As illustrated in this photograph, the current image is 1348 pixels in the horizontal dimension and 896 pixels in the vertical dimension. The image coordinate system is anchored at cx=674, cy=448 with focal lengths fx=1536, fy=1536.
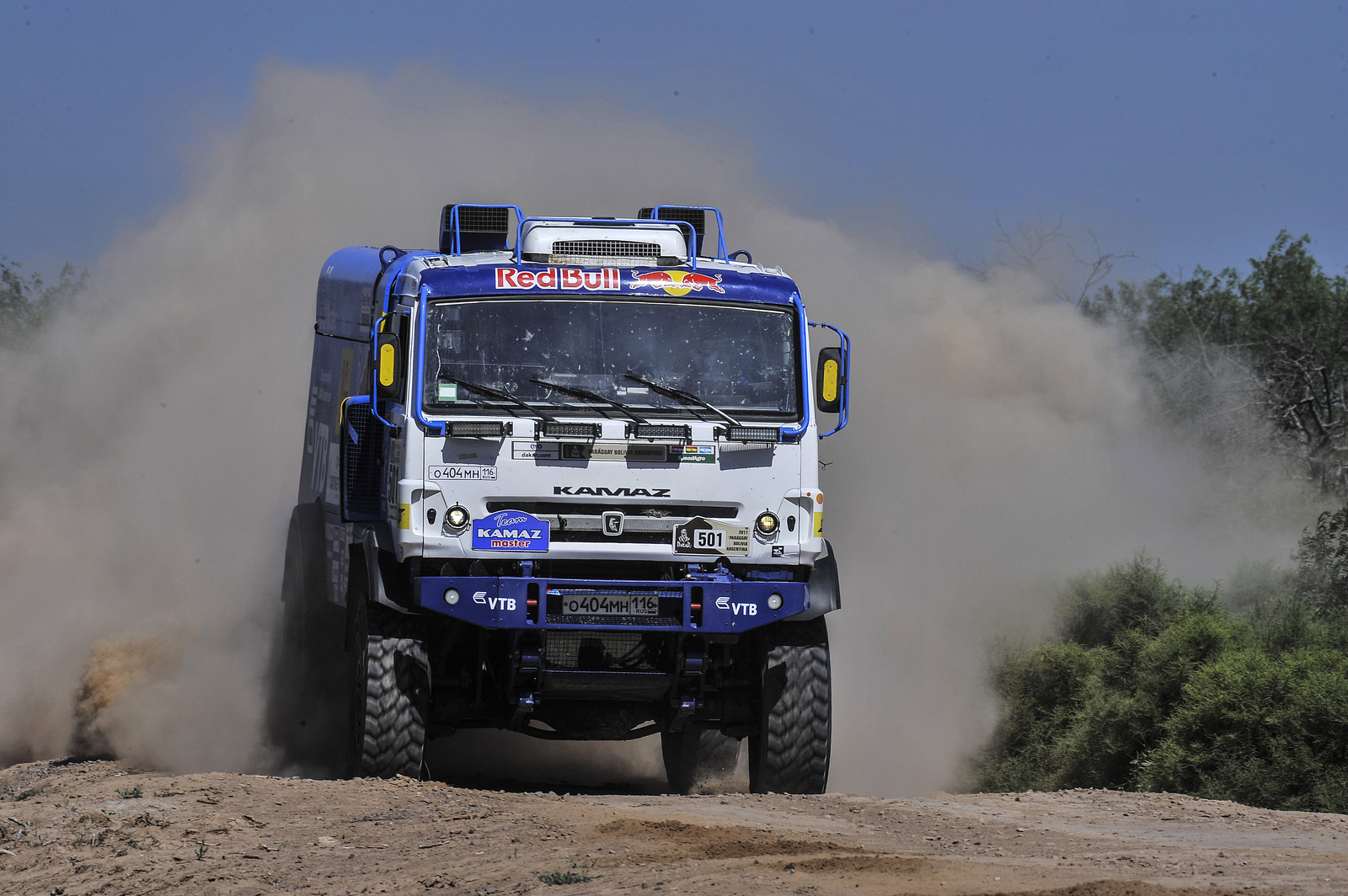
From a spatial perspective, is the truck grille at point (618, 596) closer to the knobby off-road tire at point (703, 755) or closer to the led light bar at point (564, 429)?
the led light bar at point (564, 429)

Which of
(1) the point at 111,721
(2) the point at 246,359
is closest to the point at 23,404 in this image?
(2) the point at 246,359

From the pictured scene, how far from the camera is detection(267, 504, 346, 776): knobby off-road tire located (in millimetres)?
11914

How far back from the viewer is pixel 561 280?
9531 mm

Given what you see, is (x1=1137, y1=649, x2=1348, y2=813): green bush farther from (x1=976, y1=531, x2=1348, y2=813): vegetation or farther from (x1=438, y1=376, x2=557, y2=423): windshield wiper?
(x1=438, y1=376, x2=557, y2=423): windshield wiper

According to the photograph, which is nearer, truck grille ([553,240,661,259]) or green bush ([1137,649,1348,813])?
truck grille ([553,240,661,259])

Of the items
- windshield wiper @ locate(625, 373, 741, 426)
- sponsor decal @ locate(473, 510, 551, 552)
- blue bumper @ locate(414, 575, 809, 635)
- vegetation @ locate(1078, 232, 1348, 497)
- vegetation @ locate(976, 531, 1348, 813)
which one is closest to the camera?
blue bumper @ locate(414, 575, 809, 635)

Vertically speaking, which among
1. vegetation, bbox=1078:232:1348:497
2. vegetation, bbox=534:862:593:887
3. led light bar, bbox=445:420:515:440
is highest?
vegetation, bbox=1078:232:1348:497

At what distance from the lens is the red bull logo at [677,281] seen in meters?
9.56

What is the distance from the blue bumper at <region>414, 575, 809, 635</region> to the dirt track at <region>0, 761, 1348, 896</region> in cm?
104

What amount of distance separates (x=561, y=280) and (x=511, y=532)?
164 centimetres

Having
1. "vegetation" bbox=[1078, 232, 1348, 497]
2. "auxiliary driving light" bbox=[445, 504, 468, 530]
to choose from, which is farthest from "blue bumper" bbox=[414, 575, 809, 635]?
"vegetation" bbox=[1078, 232, 1348, 497]

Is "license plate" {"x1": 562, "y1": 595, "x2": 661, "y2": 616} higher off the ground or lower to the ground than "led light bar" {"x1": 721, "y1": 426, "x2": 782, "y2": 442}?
lower

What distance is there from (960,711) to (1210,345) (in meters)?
16.4

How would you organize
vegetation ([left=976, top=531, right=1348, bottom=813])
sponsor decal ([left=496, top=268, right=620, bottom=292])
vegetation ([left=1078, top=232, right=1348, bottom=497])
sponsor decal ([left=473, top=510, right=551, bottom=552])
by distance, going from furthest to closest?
vegetation ([left=1078, top=232, right=1348, bottom=497]) < vegetation ([left=976, top=531, right=1348, bottom=813]) < sponsor decal ([left=496, top=268, right=620, bottom=292]) < sponsor decal ([left=473, top=510, right=551, bottom=552])
